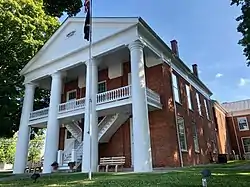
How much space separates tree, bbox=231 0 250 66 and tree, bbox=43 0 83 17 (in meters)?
7.44

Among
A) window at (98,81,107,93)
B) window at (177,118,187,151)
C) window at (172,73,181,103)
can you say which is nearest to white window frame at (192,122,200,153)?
window at (177,118,187,151)

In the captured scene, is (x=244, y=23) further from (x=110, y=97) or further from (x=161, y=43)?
(x=110, y=97)

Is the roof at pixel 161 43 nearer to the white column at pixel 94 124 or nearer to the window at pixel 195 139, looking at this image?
the white column at pixel 94 124

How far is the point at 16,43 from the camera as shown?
19.8m

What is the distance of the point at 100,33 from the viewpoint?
16.4 meters

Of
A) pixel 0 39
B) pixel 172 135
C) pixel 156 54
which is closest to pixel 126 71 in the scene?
pixel 156 54

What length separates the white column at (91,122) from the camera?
14.0 metres

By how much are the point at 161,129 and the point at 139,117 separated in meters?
3.54

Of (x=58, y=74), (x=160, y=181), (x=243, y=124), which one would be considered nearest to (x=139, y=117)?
(x=160, y=181)

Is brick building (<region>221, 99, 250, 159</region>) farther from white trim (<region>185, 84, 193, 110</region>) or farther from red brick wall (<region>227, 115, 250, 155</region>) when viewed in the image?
white trim (<region>185, 84, 193, 110</region>)

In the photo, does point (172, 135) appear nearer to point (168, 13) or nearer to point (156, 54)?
point (156, 54)

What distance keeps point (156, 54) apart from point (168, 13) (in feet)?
9.10

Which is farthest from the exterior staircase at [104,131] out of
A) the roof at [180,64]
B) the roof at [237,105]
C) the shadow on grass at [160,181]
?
the roof at [237,105]

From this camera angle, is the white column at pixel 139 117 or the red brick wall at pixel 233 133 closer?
the white column at pixel 139 117
